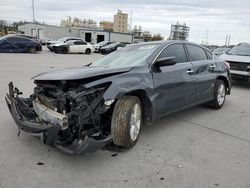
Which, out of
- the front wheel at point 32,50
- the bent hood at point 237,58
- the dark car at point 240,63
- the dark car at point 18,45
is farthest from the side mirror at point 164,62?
the front wheel at point 32,50

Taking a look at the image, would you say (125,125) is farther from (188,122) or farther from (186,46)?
(186,46)

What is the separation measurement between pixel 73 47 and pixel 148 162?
78.6 feet

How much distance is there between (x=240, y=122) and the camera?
17.6 feet

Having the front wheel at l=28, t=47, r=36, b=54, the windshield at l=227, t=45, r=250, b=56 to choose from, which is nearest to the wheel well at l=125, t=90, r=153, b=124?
the windshield at l=227, t=45, r=250, b=56

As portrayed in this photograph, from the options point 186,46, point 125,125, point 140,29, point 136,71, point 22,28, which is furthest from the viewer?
point 140,29

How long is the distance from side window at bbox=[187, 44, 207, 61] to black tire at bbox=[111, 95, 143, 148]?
2.23m

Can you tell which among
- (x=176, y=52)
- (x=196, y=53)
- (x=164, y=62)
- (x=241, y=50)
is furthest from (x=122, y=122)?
(x=241, y=50)

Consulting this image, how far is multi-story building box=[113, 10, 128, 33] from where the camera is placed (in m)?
93.6

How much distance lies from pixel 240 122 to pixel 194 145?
6.11 feet

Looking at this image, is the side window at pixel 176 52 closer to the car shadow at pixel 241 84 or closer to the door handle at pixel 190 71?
the door handle at pixel 190 71

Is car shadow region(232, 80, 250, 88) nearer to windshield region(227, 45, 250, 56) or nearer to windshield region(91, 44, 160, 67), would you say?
windshield region(227, 45, 250, 56)

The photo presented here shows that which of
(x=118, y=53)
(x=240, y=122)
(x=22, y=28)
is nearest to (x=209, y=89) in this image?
(x=240, y=122)

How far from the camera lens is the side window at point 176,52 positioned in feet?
14.8

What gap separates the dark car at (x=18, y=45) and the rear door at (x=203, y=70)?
19.2 m
